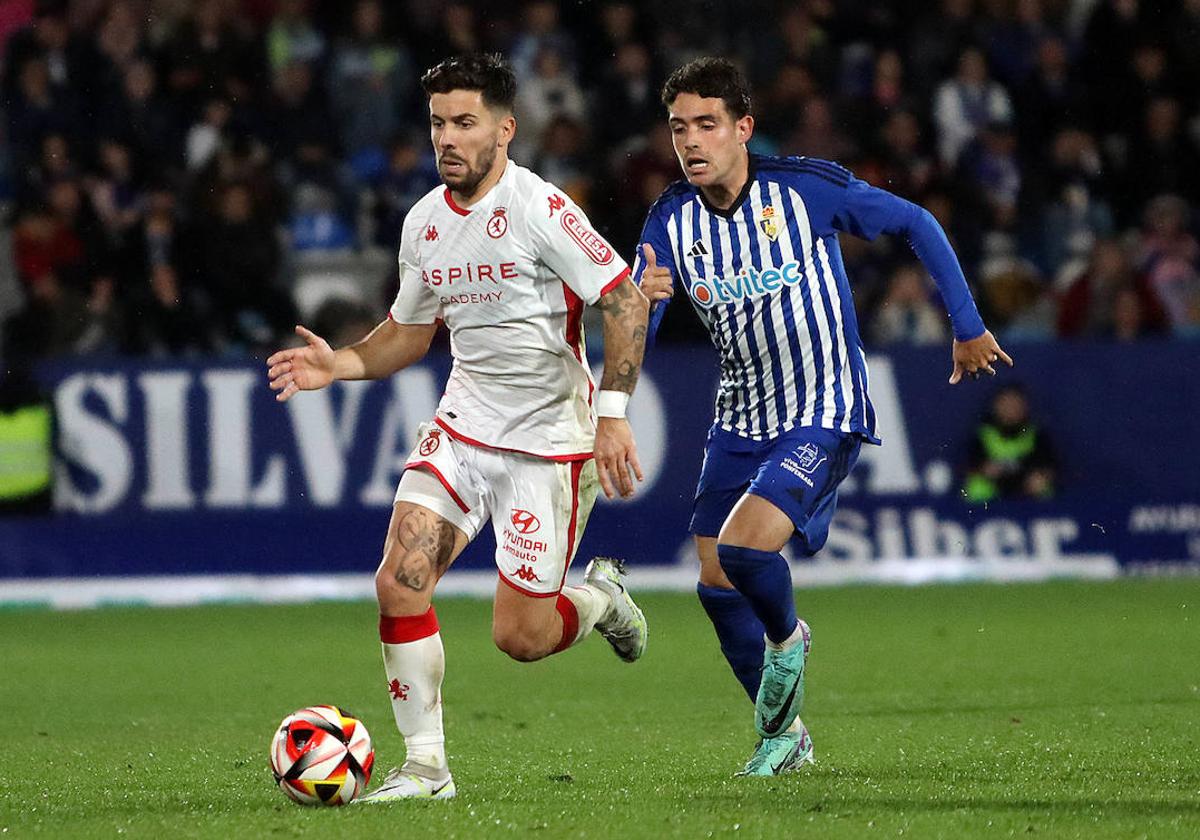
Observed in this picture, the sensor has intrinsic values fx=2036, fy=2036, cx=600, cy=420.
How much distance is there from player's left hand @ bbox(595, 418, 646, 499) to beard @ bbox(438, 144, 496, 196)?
829mm

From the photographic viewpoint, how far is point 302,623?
1191 centimetres

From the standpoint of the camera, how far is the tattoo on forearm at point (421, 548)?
5.90 meters

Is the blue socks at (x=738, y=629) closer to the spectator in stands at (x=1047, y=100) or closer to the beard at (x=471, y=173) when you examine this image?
the beard at (x=471, y=173)

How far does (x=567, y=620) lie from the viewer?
258 inches

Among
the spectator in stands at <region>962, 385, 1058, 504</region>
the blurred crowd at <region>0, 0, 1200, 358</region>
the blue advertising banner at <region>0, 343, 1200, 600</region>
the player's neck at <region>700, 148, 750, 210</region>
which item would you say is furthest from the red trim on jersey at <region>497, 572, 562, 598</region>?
the blurred crowd at <region>0, 0, 1200, 358</region>

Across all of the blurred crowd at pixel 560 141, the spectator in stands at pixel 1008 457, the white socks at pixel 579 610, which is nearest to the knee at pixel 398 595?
the white socks at pixel 579 610

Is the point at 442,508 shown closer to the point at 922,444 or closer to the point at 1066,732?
the point at 1066,732

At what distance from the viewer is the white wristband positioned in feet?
19.6

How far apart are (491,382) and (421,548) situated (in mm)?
620

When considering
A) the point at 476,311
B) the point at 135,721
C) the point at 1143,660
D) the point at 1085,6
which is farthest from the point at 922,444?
the point at 476,311

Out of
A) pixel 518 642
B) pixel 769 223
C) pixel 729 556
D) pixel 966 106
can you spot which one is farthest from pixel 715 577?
pixel 966 106

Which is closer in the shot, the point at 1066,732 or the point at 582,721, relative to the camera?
the point at 1066,732

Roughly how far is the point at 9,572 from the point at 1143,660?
280 inches

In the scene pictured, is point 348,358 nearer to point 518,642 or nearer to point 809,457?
point 518,642
